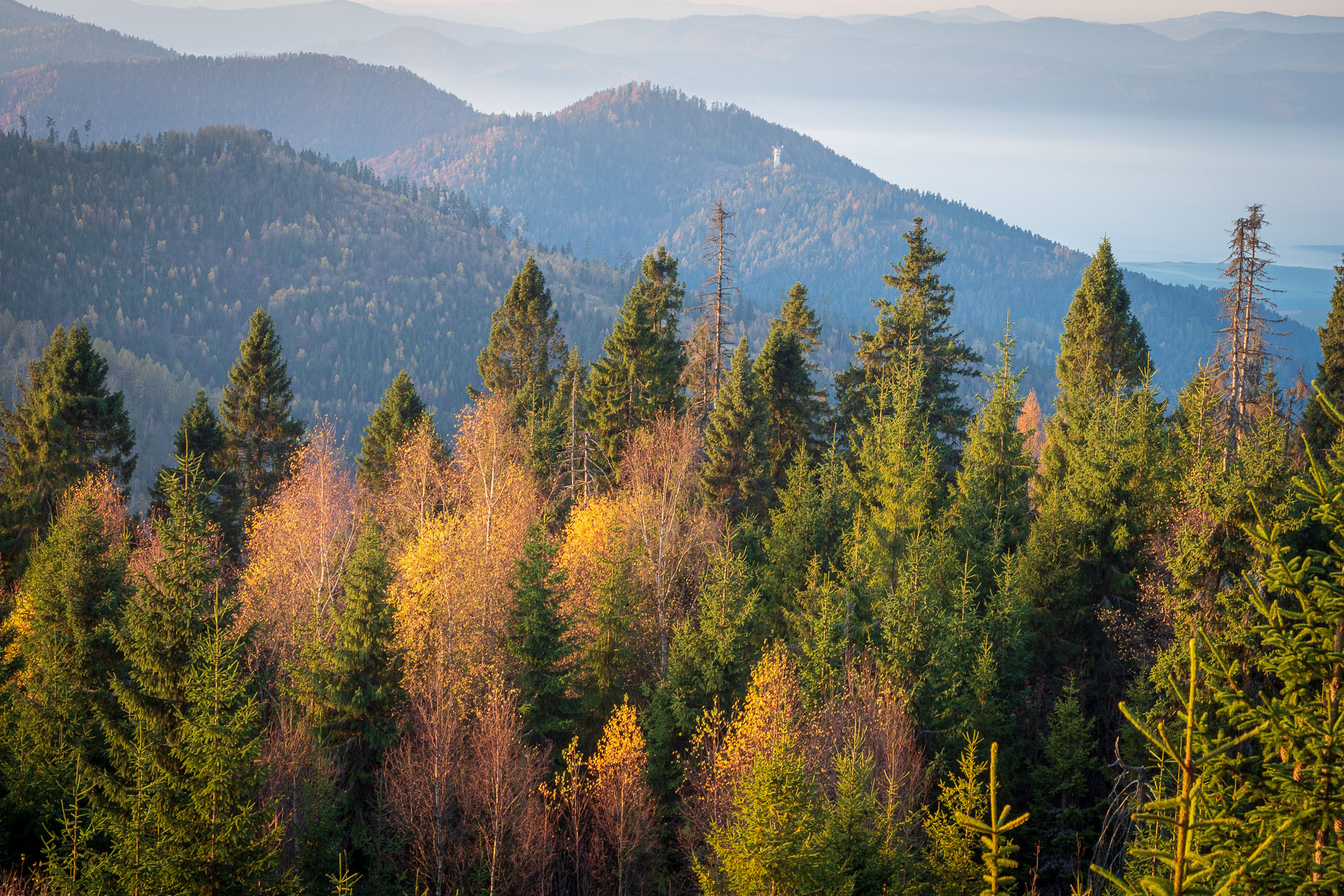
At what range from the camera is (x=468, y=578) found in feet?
112

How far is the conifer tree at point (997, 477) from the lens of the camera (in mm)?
37125

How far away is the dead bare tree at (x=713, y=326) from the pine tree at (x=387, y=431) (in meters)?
17.5

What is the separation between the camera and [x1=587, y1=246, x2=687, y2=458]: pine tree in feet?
163

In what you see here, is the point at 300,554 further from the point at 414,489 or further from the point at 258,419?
the point at 258,419

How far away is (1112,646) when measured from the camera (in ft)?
111

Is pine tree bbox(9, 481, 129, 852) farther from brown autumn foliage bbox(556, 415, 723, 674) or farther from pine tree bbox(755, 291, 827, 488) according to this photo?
pine tree bbox(755, 291, 827, 488)

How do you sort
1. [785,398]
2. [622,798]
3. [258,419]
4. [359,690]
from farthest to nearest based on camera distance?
[258,419] → [785,398] → [359,690] → [622,798]

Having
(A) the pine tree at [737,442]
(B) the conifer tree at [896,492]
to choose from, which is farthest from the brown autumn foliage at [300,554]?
(B) the conifer tree at [896,492]

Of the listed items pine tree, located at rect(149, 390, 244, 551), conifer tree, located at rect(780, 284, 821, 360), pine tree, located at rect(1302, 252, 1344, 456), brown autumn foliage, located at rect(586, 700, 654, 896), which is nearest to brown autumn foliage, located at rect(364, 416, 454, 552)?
pine tree, located at rect(149, 390, 244, 551)

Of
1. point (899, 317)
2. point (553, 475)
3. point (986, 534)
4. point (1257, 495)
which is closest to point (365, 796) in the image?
point (553, 475)

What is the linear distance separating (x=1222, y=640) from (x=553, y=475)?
34.2 metres

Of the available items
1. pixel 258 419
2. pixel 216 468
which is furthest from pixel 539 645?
pixel 258 419

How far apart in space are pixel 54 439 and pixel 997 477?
163 feet

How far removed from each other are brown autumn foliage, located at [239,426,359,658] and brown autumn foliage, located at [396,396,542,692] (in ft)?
12.6
